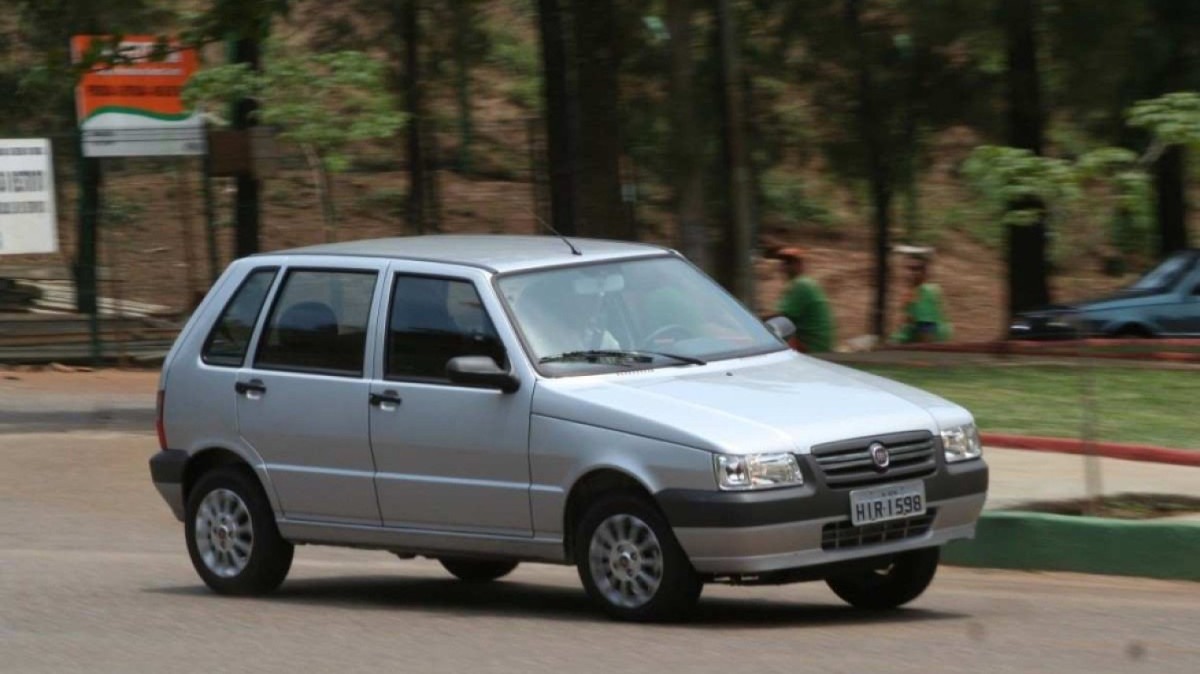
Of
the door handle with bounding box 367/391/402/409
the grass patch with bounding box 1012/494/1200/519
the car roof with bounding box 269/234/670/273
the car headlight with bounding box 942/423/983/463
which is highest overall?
the car roof with bounding box 269/234/670/273

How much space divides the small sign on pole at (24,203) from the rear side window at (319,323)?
49.3 feet

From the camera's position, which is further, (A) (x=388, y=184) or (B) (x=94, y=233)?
(A) (x=388, y=184)

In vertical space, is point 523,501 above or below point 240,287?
below

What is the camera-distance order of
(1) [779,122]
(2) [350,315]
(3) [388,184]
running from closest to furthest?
(2) [350,315]
(1) [779,122]
(3) [388,184]

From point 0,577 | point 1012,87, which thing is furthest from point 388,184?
point 0,577

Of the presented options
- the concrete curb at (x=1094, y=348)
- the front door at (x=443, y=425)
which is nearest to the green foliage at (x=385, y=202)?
the concrete curb at (x=1094, y=348)

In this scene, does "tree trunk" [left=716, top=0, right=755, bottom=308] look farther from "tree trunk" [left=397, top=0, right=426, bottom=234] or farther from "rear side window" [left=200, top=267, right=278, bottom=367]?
"tree trunk" [left=397, top=0, right=426, bottom=234]

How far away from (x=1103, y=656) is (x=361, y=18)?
22663mm

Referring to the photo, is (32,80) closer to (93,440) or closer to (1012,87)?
(93,440)

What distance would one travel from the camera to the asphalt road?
294 inches

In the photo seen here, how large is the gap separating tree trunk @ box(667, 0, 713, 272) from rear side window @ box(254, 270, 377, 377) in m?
7.49

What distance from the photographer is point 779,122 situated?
26.0m


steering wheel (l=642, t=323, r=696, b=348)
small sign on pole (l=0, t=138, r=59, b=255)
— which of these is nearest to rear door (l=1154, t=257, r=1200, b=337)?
small sign on pole (l=0, t=138, r=59, b=255)

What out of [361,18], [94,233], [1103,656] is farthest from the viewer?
[361,18]
